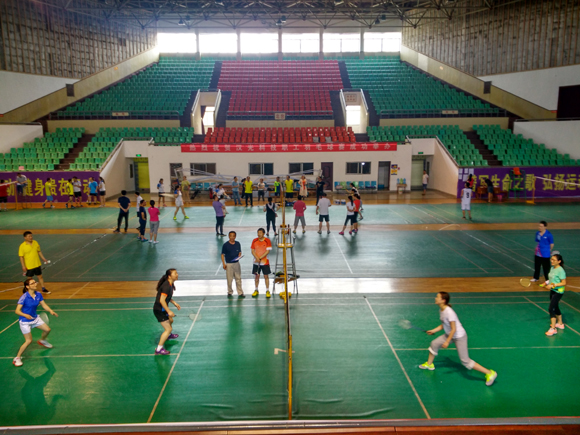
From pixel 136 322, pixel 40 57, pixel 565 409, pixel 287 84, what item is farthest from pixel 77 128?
pixel 565 409

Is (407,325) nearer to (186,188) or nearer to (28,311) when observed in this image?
(28,311)

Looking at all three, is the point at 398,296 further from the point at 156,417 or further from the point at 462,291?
the point at 156,417

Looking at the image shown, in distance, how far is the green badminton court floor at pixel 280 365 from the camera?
24.9 ft

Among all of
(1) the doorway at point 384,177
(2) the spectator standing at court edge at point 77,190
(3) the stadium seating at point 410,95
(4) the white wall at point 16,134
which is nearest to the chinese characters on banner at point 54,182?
(2) the spectator standing at court edge at point 77,190

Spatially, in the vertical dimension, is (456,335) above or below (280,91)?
below

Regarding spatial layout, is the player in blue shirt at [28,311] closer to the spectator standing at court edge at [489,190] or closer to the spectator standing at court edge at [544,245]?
the spectator standing at court edge at [544,245]

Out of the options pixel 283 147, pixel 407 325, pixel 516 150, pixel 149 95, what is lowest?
pixel 407 325

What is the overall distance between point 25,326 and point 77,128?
31026 millimetres

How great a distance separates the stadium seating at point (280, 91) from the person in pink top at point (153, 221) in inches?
917

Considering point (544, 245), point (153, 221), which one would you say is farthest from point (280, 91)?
point (544, 245)

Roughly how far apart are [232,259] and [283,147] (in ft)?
73.2

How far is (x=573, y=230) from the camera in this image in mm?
20688

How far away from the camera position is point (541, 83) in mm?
34656

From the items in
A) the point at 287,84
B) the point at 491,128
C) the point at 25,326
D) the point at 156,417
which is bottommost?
the point at 156,417
